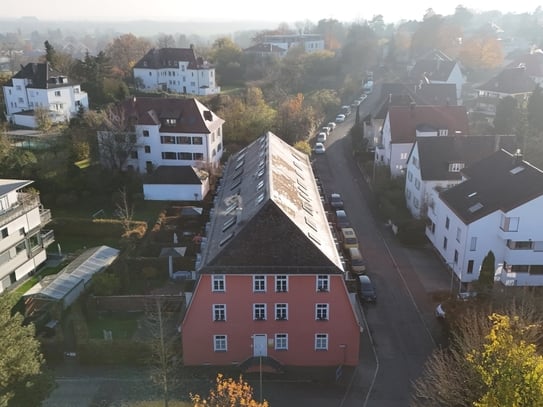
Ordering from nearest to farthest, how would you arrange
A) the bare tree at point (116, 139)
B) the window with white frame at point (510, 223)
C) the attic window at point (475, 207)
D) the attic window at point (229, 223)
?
the attic window at point (229, 223), the window with white frame at point (510, 223), the attic window at point (475, 207), the bare tree at point (116, 139)

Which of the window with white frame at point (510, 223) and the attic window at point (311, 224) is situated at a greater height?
the attic window at point (311, 224)

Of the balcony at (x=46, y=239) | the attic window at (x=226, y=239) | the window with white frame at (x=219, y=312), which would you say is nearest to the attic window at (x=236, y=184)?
the attic window at (x=226, y=239)

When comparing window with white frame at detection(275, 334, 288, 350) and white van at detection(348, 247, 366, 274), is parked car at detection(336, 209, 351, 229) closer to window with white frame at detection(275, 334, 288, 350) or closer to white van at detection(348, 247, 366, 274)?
white van at detection(348, 247, 366, 274)

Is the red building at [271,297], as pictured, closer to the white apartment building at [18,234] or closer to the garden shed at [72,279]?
the garden shed at [72,279]

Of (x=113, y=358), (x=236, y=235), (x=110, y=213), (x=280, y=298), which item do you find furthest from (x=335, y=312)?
(x=110, y=213)

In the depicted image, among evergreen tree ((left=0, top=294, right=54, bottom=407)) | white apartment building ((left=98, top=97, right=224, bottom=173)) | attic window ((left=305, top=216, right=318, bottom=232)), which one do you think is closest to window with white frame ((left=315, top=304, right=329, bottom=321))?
attic window ((left=305, top=216, right=318, bottom=232))
